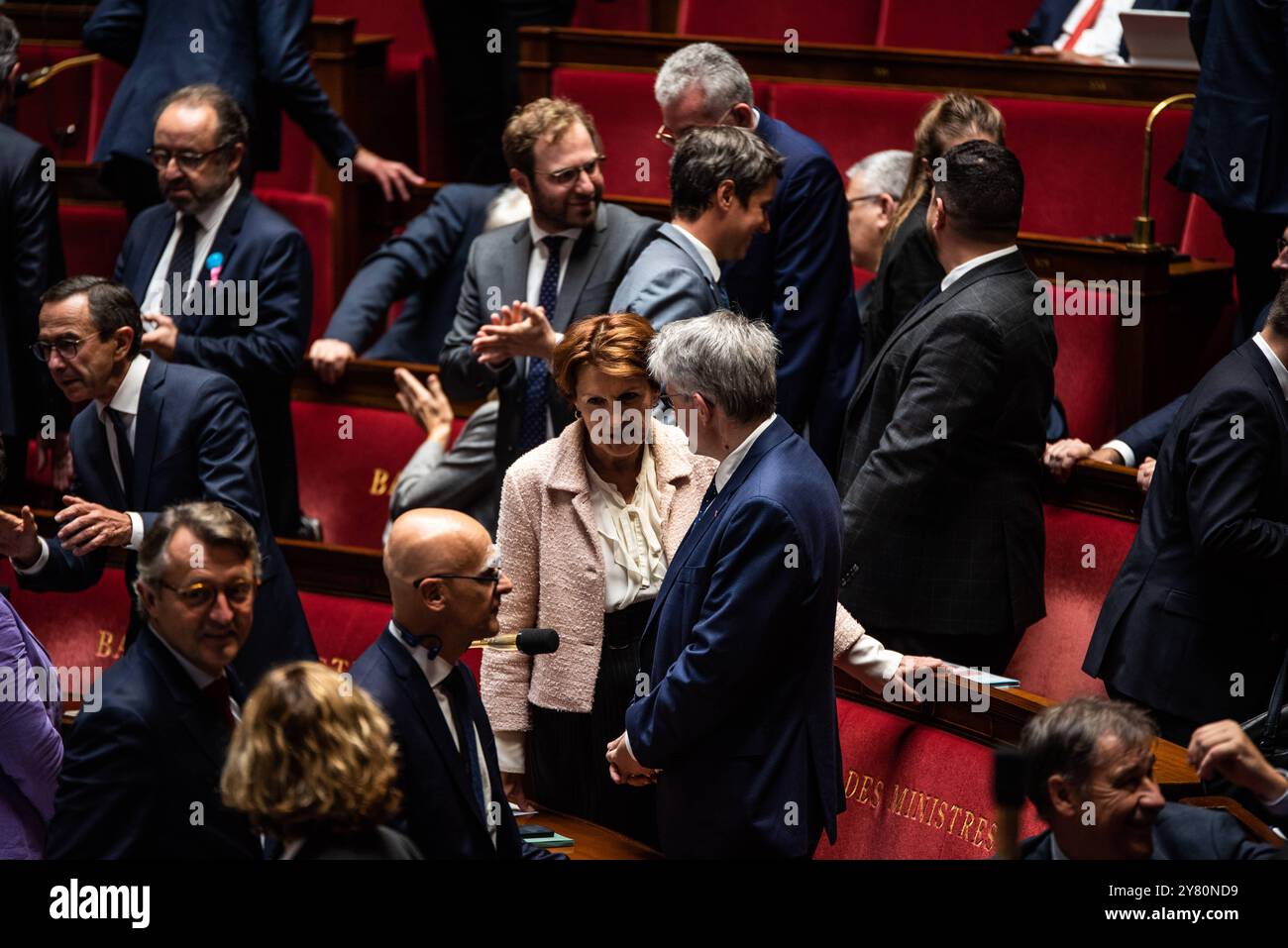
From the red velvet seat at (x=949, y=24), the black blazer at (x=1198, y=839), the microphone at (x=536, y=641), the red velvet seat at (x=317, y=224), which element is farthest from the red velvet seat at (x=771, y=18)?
the black blazer at (x=1198, y=839)

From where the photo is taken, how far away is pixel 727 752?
2.10 m

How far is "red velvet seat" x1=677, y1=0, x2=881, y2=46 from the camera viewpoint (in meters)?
4.97

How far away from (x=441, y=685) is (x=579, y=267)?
1.22 meters

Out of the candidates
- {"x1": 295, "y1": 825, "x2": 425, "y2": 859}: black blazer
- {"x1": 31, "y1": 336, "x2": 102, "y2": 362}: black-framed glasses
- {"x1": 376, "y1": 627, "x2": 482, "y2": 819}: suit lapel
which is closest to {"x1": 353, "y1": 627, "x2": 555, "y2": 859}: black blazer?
{"x1": 376, "y1": 627, "x2": 482, "y2": 819}: suit lapel

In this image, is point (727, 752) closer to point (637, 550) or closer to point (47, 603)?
point (637, 550)

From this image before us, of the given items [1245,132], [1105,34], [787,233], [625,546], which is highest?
[1105,34]

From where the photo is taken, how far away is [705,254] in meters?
2.73

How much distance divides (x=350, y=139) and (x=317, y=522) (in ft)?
2.98

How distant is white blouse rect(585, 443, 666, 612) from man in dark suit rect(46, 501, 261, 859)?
53 cm

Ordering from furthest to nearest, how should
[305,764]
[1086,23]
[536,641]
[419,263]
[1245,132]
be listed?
1. [1086,23]
2. [419,263]
3. [1245,132]
4. [536,641]
5. [305,764]

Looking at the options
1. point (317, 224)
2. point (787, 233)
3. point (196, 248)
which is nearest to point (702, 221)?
point (787, 233)

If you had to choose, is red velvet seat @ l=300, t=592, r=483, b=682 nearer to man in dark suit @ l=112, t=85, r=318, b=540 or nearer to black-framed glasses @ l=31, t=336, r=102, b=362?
man in dark suit @ l=112, t=85, r=318, b=540

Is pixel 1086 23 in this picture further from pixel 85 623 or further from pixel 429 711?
pixel 429 711

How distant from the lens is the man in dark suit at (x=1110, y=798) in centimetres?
189
